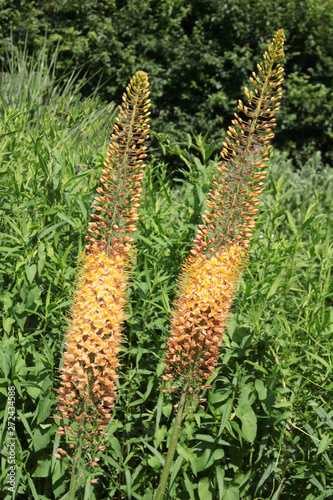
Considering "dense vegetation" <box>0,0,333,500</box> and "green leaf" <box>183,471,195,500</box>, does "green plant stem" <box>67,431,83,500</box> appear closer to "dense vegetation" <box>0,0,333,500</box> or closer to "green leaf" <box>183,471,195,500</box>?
"dense vegetation" <box>0,0,333,500</box>

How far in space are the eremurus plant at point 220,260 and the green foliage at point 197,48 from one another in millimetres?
7208

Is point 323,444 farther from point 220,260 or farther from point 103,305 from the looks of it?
point 103,305

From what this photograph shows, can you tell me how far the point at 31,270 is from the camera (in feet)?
8.82

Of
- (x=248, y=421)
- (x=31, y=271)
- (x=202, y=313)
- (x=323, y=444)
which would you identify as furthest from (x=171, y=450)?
(x=31, y=271)

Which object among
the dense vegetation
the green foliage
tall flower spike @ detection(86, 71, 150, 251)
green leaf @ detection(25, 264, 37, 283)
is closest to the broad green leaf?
the dense vegetation

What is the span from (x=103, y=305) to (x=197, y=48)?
27.8 ft

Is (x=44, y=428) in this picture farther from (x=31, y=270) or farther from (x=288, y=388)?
(x=288, y=388)

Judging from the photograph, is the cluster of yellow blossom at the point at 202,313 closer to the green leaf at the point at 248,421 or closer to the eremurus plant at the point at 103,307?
the eremurus plant at the point at 103,307

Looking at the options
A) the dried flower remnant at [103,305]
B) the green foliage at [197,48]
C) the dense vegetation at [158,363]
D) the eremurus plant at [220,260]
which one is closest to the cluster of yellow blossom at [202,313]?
the eremurus plant at [220,260]

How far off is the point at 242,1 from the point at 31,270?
328 inches

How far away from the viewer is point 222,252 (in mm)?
2367

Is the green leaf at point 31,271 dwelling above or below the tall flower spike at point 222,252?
below

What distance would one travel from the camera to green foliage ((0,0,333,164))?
380 inches

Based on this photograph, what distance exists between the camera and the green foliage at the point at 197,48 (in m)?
9.66
